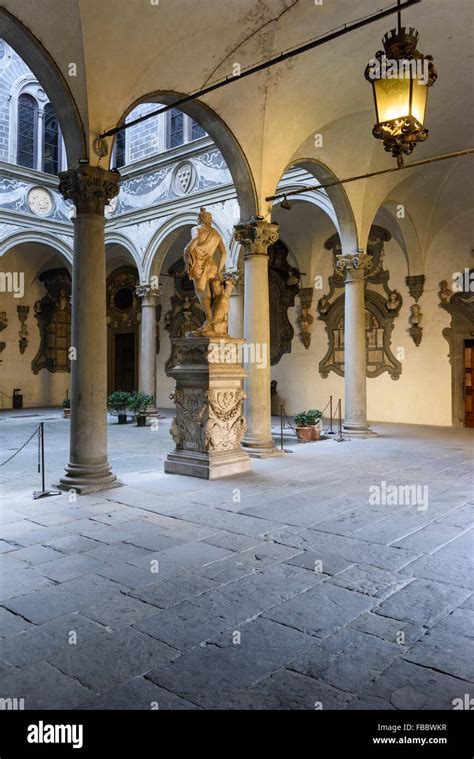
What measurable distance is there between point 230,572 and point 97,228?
13.8 ft

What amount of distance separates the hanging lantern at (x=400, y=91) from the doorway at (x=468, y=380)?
10.1 meters

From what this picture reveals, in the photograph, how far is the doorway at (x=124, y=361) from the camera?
20.7m

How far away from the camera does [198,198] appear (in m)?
14.5

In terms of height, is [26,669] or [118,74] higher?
[118,74]

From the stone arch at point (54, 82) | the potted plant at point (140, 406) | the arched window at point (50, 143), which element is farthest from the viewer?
the arched window at point (50, 143)

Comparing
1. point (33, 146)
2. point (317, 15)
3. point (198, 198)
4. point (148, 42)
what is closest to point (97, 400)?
point (148, 42)

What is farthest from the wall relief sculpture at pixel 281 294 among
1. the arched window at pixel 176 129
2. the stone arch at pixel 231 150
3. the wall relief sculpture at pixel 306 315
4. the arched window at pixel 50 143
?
the stone arch at pixel 231 150

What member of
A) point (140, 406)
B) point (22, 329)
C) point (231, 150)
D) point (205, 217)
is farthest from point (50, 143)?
point (205, 217)

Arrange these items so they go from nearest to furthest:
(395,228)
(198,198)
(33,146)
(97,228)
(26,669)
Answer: (26,669) → (97,228) → (395,228) → (198,198) → (33,146)

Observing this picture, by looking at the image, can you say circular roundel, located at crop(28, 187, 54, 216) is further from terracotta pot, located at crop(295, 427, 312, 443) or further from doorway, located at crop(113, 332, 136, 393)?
terracotta pot, located at crop(295, 427, 312, 443)

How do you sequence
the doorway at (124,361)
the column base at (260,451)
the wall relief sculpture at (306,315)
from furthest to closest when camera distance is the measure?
the doorway at (124,361) → the wall relief sculpture at (306,315) → the column base at (260,451)

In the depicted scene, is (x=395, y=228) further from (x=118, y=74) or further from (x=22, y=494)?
A: (x=22, y=494)

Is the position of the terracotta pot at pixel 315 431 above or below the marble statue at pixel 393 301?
below

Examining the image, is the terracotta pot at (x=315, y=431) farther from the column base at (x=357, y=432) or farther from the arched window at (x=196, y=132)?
the arched window at (x=196, y=132)
